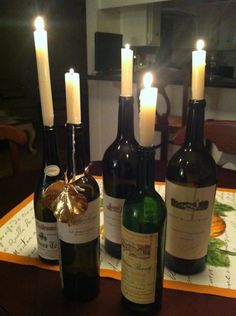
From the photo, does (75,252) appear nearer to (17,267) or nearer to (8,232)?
(17,267)

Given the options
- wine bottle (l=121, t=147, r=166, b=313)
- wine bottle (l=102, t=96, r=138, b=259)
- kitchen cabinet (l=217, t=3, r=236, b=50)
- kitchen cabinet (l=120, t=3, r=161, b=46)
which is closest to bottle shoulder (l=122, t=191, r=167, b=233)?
wine bottle (l=121, t=147, r=166, b=313)

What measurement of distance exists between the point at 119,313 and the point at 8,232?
0.34 meters

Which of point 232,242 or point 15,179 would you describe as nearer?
point 232,242

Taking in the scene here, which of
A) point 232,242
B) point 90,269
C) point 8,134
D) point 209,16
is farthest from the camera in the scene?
point 209,16

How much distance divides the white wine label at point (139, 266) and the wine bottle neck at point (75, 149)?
4.6 inches

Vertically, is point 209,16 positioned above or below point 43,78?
above

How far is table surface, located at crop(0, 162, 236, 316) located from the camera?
48 cm

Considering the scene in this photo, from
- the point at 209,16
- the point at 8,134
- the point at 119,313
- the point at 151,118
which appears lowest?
the point at 119,313

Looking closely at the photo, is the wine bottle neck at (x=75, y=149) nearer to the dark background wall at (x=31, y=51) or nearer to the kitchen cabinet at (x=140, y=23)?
the dark background wall at (x=31, y=51)

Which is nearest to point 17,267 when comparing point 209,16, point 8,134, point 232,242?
point 232,242

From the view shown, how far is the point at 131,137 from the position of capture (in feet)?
2.02

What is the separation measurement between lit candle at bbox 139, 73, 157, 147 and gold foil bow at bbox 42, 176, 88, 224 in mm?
123

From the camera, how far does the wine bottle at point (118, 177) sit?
0.59 meters

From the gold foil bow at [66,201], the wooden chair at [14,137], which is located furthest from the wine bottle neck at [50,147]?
the wooden chair at [14,137]
